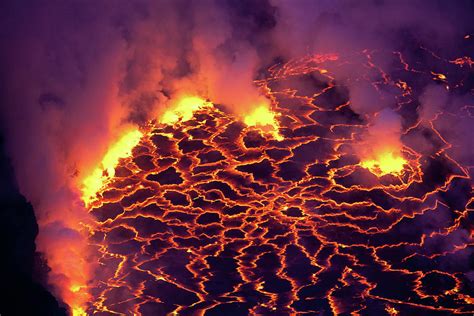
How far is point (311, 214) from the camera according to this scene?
657cm

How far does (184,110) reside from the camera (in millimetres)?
5859

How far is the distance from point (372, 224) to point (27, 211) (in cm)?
502

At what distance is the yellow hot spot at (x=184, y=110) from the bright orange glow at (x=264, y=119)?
0.62 m

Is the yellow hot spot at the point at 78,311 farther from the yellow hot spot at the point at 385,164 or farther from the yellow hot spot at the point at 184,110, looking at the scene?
the yellow hot spot at the point at 385,164

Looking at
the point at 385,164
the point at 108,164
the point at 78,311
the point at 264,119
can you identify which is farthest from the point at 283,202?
the point at 78,311

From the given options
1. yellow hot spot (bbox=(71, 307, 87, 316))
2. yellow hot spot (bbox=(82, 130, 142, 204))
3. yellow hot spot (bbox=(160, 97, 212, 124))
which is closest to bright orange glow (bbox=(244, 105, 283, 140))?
yellow hot spot (bbox=(160, 97, 212, 124))

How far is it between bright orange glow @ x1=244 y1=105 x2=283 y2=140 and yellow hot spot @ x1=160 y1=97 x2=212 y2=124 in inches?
24.3

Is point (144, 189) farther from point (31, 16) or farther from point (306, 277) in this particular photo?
point (306, 277)

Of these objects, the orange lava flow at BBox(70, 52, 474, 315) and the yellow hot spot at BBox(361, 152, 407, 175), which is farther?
the yellow hot spot at BBox(361, 152, 407, 175)

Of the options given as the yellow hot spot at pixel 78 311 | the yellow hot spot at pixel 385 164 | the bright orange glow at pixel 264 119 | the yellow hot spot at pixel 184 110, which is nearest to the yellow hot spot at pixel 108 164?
the yellow hot spot at pixel 184 110

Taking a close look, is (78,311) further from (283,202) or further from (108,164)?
(283,202)

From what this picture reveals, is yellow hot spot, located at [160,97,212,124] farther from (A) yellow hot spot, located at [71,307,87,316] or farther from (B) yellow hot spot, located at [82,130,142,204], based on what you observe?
(A) yellow hot spot, located at [71,307,87,316]

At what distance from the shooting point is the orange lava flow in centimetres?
577

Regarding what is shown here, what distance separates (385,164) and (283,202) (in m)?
1.54
